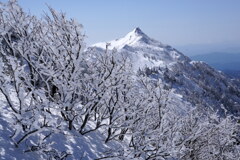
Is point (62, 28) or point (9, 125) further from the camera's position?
point (62, 28)

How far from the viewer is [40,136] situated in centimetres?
955

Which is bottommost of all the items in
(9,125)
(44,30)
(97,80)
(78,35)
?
(9,125)

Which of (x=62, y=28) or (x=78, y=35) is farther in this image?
(x=62, y=28)

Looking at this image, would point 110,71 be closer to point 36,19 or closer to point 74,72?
point 74,72

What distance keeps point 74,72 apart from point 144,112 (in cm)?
424

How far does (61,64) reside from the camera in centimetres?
998

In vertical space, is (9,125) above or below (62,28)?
below

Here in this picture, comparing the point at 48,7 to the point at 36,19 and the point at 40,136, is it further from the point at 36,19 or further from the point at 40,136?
the point at 40,136

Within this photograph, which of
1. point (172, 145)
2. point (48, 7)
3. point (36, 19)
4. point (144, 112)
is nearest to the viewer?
point (172, 145)

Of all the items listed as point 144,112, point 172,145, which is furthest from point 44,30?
point 172,145

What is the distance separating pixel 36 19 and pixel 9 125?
22.1 feet

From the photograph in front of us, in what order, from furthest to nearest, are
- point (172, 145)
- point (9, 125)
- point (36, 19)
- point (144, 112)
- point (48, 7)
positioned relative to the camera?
point (36, 19), point (144, 112), point (48, 7), point (172, 145), point (9, 125)

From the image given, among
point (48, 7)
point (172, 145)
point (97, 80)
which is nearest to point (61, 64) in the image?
point (97, 80)

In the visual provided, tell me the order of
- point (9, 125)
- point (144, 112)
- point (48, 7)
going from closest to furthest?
point (9, 125) → point (48, 7) → point (144, 112)
